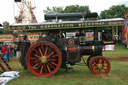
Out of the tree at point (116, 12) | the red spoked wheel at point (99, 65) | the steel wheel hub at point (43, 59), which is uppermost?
the tree at point (116, 12)

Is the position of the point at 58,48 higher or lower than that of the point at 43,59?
higher

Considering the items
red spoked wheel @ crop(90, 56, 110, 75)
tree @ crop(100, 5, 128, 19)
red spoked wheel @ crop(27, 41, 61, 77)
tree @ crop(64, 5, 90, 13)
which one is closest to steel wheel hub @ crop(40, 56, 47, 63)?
red spoked wheel @ crop(27, 41, 61, 77)

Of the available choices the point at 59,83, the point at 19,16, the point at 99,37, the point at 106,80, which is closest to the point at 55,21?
the point at 99,37

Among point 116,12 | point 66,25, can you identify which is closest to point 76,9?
point 116,12

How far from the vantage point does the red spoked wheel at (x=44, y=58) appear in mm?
5918

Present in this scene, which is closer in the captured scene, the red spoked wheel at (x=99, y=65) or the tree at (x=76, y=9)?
the red spoked wheel at (x=99, y=65)

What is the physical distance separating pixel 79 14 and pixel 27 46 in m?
2.40

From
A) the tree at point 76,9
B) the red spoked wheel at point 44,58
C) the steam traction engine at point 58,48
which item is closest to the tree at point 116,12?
the tree at point 76,9

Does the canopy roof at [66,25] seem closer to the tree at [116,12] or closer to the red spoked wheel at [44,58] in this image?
the red spoked wheel at [44,58]

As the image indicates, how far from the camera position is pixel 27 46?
6445 millimetres

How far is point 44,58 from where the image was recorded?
19.5ft

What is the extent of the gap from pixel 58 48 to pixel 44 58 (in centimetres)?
64

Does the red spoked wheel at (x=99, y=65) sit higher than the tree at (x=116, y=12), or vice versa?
the tree at (x=116, y=12)

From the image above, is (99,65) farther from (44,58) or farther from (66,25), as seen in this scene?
(44,58)
